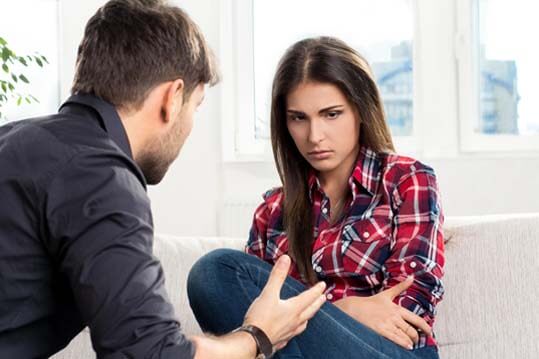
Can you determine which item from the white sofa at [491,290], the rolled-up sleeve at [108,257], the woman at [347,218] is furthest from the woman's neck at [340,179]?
the rolled-up sleeve at [108,257]

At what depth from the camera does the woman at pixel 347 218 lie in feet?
5.73

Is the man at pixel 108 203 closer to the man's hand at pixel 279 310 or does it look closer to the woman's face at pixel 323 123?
the man's hand at pixel 279 310

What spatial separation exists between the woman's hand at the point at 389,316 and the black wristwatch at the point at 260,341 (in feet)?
1.43

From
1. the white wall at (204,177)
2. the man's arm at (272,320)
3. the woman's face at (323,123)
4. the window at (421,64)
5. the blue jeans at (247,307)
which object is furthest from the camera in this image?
the white wall at (204,177)

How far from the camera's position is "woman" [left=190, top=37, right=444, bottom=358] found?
1746mm

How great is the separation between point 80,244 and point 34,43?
2.94 metres

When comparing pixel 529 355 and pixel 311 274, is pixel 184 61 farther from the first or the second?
pixel 529 355

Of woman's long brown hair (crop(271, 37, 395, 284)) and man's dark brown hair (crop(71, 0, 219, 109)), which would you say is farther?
woman's long brown hair (crop(271, 37, 395, 284))

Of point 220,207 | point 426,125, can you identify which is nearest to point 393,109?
point 426,125

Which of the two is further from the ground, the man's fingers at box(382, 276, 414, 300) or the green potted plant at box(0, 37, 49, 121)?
the green potted plant at box(0, 37, 49, 121)

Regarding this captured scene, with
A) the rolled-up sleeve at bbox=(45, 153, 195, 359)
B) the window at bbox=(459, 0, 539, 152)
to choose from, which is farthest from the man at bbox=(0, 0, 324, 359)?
the window at bbox=(459, 0, 539, 152)

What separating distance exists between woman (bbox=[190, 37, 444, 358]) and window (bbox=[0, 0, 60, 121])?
203 cm

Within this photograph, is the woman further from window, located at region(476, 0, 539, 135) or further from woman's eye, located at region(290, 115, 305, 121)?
window, located at region(476, 0, 539, 135)

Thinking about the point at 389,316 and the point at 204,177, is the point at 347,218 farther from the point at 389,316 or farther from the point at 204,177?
the point at 204,177
